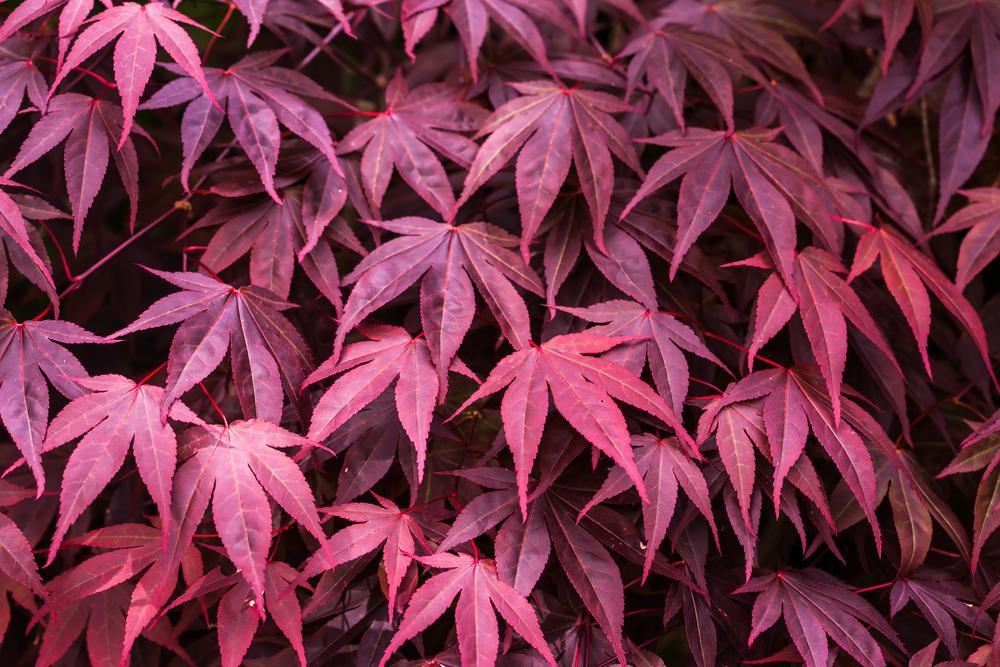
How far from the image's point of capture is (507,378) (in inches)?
39.5

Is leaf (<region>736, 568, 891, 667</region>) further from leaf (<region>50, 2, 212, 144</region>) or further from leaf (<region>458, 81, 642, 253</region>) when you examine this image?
leaf (<region>50, 2, 212, 144</region>)

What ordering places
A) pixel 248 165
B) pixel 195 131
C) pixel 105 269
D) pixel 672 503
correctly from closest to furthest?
pixel 672 503
pixel 195 131
pixel 248 165
pixel 105 269

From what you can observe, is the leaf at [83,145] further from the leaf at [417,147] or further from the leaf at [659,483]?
the leaf at [659,483]

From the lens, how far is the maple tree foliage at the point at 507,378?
99cm

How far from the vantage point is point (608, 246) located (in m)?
1.17

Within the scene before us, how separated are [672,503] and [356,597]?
0.45 metres

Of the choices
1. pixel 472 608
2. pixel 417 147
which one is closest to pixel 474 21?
pixel 417 147

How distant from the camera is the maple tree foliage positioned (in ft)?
3.23

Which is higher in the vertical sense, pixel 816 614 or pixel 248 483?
pixel 248 483

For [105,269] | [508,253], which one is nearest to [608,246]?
[508,253]

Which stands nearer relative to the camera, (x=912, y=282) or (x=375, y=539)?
(x=375, y=539)

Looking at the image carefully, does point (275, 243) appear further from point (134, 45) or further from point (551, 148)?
point (551, 148)

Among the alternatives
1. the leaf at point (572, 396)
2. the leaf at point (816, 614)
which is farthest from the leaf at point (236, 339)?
the leaf at point (816, 614)

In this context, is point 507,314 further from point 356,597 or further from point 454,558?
point 356,597
